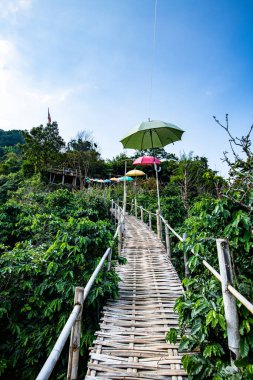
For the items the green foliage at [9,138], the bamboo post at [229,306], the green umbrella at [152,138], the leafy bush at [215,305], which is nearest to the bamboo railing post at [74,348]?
the leafy bush at [215,305]

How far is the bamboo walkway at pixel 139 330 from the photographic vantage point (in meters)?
1.89

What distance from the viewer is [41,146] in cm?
2358

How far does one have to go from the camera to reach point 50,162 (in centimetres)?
2447

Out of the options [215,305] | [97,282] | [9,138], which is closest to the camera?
[215,305]

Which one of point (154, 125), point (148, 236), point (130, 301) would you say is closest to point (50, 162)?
point (148, 236)

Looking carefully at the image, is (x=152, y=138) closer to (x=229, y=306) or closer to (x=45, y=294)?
(x=45, y=294)

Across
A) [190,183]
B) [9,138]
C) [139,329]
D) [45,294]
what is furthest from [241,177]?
[9,138]

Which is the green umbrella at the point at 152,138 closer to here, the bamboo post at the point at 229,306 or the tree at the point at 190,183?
the bamboo post at the point at 229,306

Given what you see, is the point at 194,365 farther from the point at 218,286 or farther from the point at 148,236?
the point at 148,236

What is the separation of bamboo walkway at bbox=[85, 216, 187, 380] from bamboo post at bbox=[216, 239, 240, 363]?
1.89 ft

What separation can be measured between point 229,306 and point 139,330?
136 centimetres

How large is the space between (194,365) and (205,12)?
23.2 feet

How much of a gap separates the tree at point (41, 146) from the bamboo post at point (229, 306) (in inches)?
961

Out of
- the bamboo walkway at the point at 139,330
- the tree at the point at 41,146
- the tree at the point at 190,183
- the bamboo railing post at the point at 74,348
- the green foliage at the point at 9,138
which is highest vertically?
the green foliage at the point at 9,138
